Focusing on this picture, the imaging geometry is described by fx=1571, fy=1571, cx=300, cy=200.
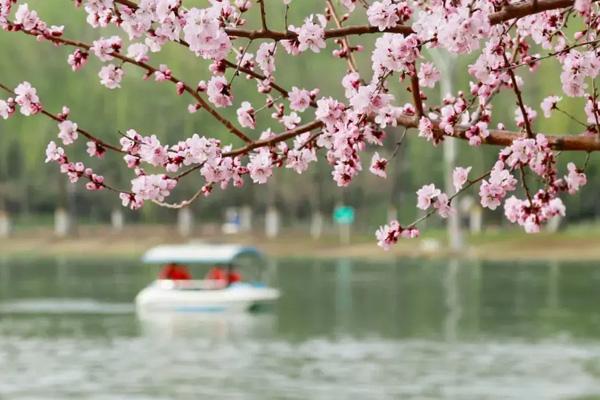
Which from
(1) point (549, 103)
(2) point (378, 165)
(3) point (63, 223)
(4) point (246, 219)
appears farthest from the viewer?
(4) point (246, 219)

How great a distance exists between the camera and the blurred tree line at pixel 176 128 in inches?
2901

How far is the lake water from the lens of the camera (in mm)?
22641

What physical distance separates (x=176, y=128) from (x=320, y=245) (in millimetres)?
9482

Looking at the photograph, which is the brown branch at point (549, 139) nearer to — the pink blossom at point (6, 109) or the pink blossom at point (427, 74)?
the pink blossom at point (427, 74)

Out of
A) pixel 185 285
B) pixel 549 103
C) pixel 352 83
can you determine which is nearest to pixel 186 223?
pixel 185 285

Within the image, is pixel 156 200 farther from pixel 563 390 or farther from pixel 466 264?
pixel 466 264

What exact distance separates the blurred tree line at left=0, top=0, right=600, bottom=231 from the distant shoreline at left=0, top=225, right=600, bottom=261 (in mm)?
1969

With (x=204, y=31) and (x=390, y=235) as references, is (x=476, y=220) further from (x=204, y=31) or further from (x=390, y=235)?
(x=204, y=31)

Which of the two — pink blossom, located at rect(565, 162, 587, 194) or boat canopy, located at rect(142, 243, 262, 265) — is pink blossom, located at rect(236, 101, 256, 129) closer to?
pink blossom, located at rect(565, 162, 587, 194)

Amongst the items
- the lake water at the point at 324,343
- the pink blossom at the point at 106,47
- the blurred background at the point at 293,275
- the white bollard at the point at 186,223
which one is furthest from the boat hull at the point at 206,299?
the white bollard at the point at 186,223

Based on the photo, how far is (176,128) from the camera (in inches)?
3014

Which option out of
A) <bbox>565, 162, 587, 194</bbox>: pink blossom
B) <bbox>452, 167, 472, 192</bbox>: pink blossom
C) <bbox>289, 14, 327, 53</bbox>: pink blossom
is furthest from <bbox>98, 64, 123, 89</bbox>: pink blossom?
<bbox>565, 162, 587, 194</bbox>: pink blossom

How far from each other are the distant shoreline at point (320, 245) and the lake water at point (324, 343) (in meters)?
15.5

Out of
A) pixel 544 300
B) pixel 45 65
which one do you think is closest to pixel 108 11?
pixel 544 300
